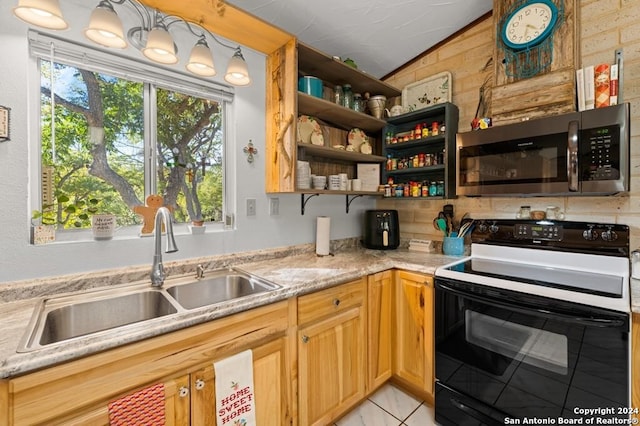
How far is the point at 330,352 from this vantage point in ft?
5.08

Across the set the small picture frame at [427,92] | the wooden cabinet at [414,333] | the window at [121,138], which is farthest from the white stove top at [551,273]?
the window at [121,138]

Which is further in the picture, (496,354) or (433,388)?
(433,388)

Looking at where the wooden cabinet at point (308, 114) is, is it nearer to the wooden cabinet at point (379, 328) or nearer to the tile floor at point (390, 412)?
the wooden cabinet at point (379, 328)

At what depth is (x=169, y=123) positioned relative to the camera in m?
1.65

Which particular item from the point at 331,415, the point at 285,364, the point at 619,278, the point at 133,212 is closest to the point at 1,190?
the point at 133,212

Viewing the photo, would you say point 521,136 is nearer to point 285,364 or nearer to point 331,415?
point 285,364

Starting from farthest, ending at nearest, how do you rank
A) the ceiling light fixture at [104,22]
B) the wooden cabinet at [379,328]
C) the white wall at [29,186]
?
1. the wooden cabinet at [379,328]
2. the white wall at [29,186]
3. the ceiling light fixture at [104,22]

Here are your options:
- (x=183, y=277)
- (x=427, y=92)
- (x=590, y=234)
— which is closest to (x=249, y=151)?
(x=183, y=277)

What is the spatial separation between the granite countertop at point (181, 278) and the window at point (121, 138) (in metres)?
0.28

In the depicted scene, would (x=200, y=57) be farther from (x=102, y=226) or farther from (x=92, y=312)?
(x=92, y=312)

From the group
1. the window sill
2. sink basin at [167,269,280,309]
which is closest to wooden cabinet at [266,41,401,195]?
the window sill

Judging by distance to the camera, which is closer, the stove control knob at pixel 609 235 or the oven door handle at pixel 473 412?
the oven door handle at pixel 473 412

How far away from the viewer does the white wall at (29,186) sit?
1174 mm

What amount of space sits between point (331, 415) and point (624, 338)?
1336 mm
